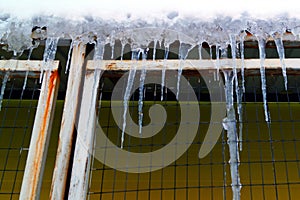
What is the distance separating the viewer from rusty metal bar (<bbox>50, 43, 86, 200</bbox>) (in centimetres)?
137

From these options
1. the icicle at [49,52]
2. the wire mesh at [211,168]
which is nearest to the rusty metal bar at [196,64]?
the icicle at [49,52]

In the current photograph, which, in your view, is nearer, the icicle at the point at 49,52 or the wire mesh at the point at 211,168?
the icicle at the point at 49,52

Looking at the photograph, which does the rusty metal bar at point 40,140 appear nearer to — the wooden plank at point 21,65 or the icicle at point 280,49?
the wooden plank at point 21,65

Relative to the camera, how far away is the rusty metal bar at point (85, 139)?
1.37m

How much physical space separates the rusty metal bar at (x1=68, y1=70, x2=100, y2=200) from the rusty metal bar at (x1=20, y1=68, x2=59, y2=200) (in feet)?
0.39

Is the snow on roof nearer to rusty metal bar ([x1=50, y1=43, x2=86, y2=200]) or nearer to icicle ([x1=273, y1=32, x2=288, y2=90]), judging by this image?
icicle ([x1=273, y1=32, x2=288, y2=90])

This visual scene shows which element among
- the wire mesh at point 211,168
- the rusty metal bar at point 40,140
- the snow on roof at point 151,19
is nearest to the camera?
the rusty metal bar at point 40,140

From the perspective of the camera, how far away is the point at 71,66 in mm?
1601

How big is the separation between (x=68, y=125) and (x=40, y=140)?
0.38 ft

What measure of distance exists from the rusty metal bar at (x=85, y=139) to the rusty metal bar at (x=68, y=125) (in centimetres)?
3

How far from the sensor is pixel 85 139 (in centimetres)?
145

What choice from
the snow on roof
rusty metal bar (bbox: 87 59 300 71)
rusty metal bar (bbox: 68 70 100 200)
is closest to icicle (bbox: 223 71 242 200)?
rusty metal bar (bbox: 87 59 300 71)

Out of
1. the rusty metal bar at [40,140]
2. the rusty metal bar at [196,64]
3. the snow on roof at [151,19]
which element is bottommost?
the rusty metal bar at [40,140]

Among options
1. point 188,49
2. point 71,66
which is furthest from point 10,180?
point 188,49
